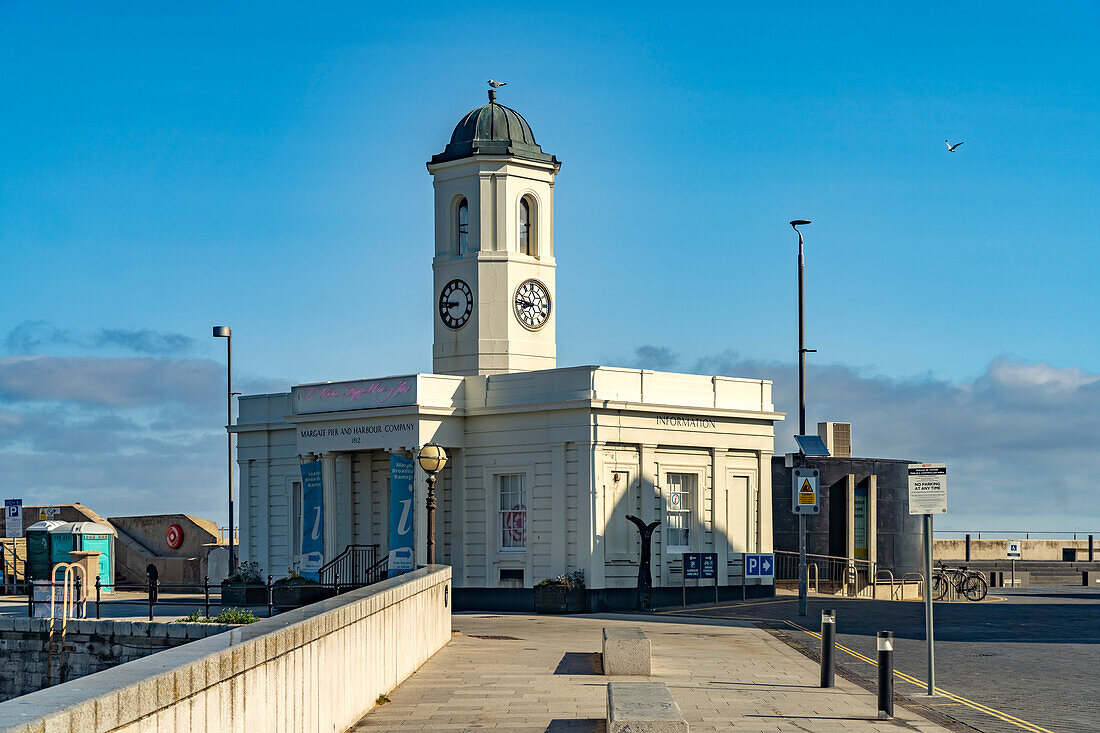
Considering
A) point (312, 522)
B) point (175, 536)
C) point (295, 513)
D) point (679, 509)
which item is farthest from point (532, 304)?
point (175, 536)

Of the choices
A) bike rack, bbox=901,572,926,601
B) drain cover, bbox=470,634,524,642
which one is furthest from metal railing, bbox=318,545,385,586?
bike rack, bbox=901,572,926,601

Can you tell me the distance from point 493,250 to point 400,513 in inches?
313

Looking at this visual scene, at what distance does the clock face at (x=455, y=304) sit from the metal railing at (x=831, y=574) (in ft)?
35.8

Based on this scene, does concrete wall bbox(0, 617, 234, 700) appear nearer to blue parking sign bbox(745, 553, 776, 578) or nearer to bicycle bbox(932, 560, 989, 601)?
blue parking sign bbox(745, 553, 776, 578)

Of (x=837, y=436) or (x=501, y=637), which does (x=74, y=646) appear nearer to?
(x=501, y=637)

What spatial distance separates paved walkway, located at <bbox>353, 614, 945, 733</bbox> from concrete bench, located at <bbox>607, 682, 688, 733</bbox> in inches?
37.5

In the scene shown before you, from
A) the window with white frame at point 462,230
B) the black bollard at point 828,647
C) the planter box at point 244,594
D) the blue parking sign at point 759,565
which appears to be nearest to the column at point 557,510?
the blue parking sign at point 759,565

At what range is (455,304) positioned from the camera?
3734 cm

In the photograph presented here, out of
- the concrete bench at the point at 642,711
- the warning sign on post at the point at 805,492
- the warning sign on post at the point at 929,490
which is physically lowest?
the concrete bench at the point at 642,711

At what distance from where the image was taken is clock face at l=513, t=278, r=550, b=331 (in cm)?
3694

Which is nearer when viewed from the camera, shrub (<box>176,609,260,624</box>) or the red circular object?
shrub (<box>176,609,260,624</box>)

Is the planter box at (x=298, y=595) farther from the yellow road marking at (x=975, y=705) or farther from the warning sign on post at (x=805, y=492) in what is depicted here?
the yellow road marking at (x=975, y=705)

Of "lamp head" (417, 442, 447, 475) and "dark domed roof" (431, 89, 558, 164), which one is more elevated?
"dark domed roof" (431, 89, 558, 164)

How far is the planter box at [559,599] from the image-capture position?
3080 cm
